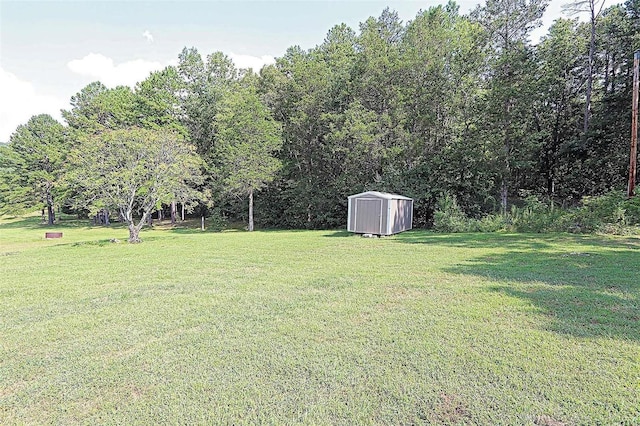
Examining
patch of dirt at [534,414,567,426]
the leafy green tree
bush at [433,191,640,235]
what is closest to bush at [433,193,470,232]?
bush at [433,191,640,235]

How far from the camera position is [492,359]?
2793mm

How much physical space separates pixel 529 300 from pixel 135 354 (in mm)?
4288

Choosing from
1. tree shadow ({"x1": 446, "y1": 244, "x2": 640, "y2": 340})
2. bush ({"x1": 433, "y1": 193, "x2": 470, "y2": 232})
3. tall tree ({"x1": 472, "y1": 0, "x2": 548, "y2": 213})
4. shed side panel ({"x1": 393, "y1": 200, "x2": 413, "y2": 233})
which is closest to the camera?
tree shadow ({"x1": 446, "y1": 244, "x2": 640, "y2": 340})

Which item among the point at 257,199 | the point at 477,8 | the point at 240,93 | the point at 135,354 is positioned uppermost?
the point at 477,8

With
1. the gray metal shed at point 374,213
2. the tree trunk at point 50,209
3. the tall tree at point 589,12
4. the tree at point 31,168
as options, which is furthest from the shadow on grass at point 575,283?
the tree trunk at point 50,209

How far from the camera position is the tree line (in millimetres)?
16375

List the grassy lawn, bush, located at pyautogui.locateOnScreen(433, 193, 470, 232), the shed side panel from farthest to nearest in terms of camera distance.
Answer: the shed side panel < bush, located at pyautogui.locateOnScreen(433, 193, 470, 232) < the grassy lawn

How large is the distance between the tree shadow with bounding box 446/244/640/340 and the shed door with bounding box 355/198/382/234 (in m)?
5.55

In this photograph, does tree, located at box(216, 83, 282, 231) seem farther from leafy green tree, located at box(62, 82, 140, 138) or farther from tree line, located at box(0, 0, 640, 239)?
leafy green tree, located at box(62, 82, 140, 138)

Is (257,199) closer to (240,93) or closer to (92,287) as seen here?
(240,93)

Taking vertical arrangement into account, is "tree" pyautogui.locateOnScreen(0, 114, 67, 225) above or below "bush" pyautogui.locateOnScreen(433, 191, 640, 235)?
above

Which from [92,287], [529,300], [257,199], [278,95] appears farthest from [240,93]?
[529,300]

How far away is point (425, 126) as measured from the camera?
59.8 ft

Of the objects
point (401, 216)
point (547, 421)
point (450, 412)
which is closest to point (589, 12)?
point (401, 216)
